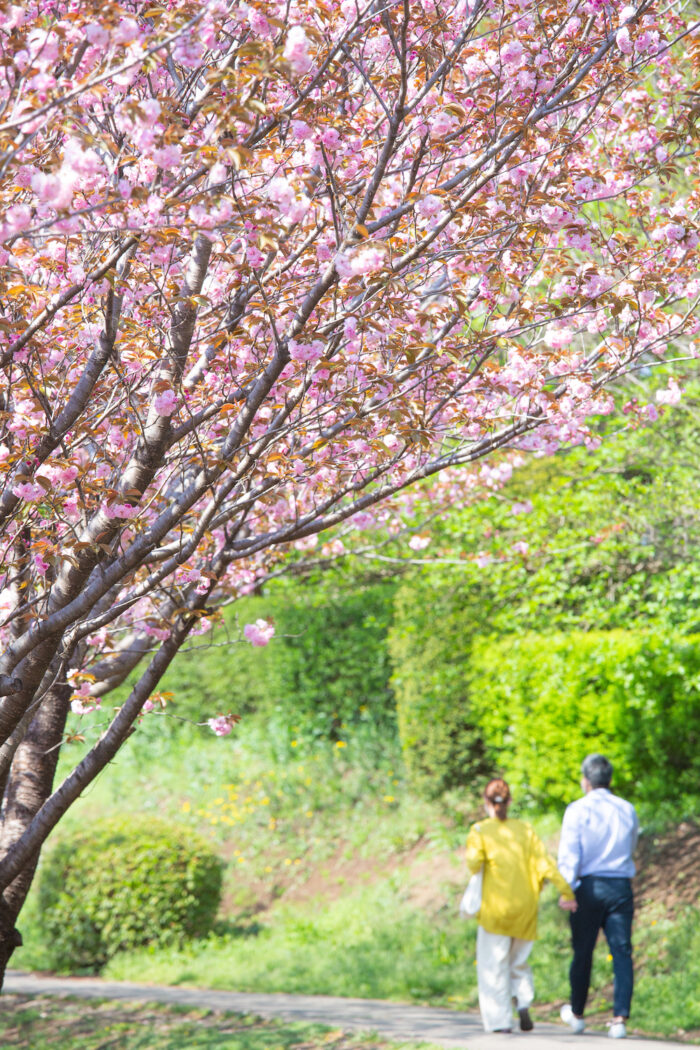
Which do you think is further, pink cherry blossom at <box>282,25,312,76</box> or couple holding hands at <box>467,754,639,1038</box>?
couple holding hands at <box>467,754,639,1038</box>

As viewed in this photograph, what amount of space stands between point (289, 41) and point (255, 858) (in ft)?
30.1

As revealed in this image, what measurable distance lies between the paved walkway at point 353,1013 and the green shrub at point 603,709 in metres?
2.47

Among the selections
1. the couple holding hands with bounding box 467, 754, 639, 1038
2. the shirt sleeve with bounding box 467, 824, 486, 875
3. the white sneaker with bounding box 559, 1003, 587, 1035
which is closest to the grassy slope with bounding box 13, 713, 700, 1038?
the white sneaker with bounding box 559, 1003, 587, 1035

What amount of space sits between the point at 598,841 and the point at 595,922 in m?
0.44

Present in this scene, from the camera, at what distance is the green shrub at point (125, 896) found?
8828 mm

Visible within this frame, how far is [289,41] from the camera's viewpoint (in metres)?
2.91

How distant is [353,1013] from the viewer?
6.92 meters

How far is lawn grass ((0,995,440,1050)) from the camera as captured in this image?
6.02 m

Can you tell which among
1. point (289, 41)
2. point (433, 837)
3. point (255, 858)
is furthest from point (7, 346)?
point (255, 858)

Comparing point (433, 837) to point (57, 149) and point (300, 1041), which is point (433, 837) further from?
point (57, 149)

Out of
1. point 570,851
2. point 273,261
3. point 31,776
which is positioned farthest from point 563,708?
point 273,261

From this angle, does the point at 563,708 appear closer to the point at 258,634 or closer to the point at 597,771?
the point at 597,771

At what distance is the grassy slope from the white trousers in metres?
0.79

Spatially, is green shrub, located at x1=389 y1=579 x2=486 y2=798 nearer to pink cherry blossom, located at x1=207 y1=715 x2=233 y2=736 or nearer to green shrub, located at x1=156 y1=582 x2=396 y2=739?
green shrub, located at x1=156 y1=582 x2=396 y2=739
